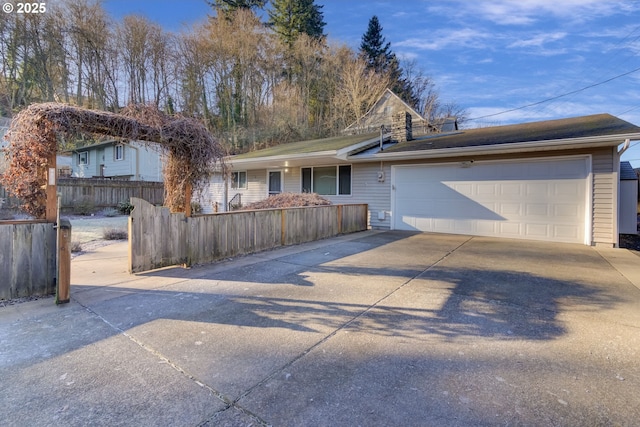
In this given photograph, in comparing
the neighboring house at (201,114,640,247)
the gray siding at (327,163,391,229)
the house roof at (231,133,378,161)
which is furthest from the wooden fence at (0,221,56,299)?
the gray siding at (327,163,391,229)

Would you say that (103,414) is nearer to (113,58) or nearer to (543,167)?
(543,167)

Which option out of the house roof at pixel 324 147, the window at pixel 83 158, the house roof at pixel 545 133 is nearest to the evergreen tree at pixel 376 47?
the house roof at pixel 324 147

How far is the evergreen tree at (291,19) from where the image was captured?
24.9m

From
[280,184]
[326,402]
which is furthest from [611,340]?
[280,184]

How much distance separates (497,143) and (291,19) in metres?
22.2

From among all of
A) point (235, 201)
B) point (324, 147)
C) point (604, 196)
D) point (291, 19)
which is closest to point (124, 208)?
point (235, 201)

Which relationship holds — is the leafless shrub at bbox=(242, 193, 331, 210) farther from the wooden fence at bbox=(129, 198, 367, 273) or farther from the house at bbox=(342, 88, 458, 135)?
the house at bbox=(342, 88, 458, 135)

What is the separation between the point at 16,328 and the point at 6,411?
1597 millimetres

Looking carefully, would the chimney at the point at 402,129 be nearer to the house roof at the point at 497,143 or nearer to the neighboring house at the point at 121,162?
the house roof at the point at 497,143

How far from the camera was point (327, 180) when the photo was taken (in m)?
12.5

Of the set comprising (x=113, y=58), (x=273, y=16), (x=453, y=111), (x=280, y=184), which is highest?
(x=273, y=16)

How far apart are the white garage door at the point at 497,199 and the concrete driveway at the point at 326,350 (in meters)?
3.73

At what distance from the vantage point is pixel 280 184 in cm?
1391

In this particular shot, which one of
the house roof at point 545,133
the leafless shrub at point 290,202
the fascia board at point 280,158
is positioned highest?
the house roof at point 545,133
